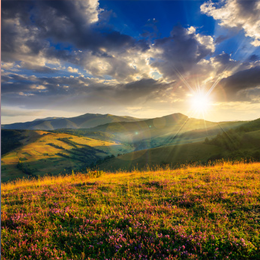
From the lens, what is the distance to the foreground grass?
17.0ft

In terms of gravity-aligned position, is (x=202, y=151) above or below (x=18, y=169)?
above

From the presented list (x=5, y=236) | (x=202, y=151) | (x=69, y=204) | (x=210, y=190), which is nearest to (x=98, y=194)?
(x=69, y=204)

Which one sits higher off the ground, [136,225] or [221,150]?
[136,225]

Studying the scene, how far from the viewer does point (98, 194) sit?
30.8 ft

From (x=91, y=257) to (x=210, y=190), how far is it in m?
6.68

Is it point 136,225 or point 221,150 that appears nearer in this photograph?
point 136,225

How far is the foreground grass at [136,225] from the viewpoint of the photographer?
520 centimetres

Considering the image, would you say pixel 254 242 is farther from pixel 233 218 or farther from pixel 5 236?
pixel 5 236

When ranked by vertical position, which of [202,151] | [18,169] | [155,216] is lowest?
[18,169]

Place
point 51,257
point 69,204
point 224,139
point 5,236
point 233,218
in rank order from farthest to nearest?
point 224,139 → point 69,204 → point 233,218 → point 5,236 → point 51,257

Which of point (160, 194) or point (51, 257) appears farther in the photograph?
point (160, 194)

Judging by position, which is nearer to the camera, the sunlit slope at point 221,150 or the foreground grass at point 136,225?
the foreground grass at point 136,225

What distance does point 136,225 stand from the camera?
6.17 metres

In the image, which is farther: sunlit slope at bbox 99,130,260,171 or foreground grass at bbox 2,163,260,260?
sunlit slope at bbox 99,130,260,171
